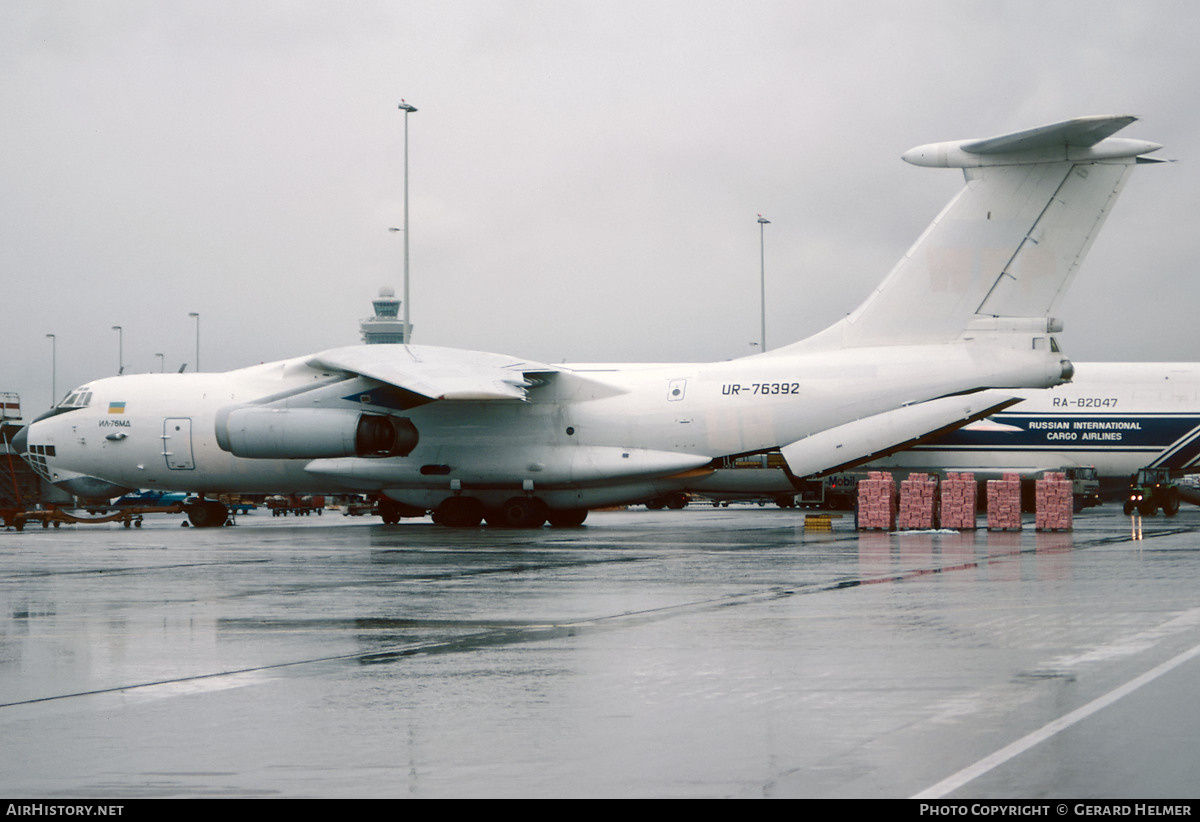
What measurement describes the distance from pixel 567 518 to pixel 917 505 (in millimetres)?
8435

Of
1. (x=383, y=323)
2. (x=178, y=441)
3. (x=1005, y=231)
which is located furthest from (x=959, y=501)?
(x=383, y=323)

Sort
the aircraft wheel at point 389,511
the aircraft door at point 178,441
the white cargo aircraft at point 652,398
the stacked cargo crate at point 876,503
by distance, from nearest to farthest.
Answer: the white cargo aircraft at point 652,398 → the stacked cargo crate at point 876,503 → the aircraft door at point 178,441 → the aircraft wheel at point 389,511

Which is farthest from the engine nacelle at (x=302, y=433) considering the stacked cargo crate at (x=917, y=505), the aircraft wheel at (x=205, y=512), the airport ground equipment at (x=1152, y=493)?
the airport ground equipment at (x=1152, y=493)

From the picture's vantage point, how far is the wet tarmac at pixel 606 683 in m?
5.87

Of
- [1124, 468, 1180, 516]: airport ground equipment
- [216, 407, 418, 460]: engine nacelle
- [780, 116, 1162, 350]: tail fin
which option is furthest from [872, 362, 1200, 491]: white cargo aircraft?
[216, 407, 418, 460]: engine nacelle

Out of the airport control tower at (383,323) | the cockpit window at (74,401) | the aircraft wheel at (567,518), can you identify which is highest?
the airport control tower at (383,323)

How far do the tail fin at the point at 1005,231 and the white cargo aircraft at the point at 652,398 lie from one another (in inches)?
1.3

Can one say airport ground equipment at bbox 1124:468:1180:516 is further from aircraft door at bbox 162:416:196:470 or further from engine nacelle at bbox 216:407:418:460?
aircraft door at bbox 162:416:196:470

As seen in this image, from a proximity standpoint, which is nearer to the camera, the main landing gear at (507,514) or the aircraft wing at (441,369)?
the aircraft wing at (441,369)

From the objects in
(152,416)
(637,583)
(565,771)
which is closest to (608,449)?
(152,416)

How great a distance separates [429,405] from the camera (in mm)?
29953

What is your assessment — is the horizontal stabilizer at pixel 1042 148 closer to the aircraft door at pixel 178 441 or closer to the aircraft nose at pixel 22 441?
the aircraft door at pixel 178 441

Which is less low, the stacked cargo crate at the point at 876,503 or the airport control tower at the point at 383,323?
the airport control tower at the point at 383,323

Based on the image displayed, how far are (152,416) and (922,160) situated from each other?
19458 millimetres
